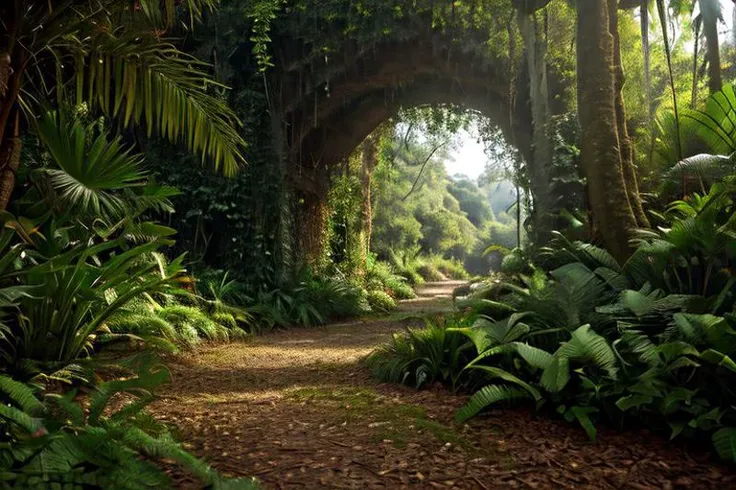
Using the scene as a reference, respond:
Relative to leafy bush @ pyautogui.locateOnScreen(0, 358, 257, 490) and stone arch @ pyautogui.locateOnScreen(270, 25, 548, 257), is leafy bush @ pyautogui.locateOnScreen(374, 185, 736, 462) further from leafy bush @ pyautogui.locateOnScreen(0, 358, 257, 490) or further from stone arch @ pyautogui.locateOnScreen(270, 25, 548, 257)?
stone arch @ pyautogui.locateOnScreen(270, 25, 548, 257)

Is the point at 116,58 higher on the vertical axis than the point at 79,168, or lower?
higher

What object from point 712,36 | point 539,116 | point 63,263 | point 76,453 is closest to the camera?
point 76,453

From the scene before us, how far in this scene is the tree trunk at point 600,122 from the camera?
514cm

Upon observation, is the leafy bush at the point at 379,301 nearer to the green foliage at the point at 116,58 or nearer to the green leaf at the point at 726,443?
the green foliage at the point at 116,58

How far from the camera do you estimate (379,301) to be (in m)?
12.7

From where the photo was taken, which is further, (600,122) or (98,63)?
(600,122)

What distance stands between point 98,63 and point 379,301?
9582 millimetres

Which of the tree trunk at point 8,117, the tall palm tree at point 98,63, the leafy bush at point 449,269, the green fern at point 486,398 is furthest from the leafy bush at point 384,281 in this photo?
the leafy bush at point 449,269

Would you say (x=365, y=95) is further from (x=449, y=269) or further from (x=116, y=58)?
(x=449, y=269)

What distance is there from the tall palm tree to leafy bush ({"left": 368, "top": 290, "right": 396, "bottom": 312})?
8.12m

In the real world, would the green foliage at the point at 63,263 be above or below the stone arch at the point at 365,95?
below

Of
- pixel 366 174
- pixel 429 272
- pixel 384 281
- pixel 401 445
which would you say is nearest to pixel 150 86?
pixel 401 445

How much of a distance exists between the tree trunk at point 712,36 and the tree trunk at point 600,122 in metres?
3.04

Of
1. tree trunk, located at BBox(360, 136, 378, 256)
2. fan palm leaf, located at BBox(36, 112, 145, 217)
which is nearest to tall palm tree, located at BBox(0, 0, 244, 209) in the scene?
fan palm leaf, located at BBox(36, 112, 145, 217)
